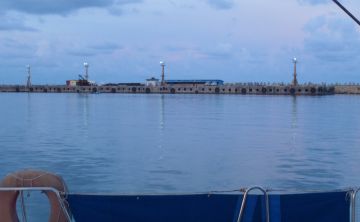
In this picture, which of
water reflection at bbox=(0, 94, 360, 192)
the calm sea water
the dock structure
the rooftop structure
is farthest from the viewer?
the rooftop structure

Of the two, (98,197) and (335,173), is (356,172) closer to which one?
(335,173)

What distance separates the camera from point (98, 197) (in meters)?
6.54

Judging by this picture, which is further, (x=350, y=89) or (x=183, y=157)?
(x=350, y=89)

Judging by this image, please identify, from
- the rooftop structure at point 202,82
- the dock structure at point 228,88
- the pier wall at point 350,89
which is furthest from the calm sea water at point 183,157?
the pier wall at point 350,89

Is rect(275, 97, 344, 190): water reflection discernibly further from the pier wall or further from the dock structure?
the pier wall

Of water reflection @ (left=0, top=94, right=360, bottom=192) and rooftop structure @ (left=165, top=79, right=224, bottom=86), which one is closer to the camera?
water reflection @ (left=0, top=94, right=360, bottom=192)

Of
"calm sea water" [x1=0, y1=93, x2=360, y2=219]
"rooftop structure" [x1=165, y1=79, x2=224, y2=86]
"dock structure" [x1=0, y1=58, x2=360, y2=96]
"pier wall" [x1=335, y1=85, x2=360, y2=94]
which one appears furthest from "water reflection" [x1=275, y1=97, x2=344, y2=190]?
"pier wall" [x1=335, y1=85, x2=360, y2=94]

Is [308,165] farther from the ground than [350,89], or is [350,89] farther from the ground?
[350,89]

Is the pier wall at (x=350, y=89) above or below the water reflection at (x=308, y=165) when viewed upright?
above

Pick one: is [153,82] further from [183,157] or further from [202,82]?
[183,157]

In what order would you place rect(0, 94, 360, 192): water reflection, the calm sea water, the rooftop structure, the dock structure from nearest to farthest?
the calm sea water < rect(0, 94, 360, 192): water reflection < the dock structure < the rooftop structure

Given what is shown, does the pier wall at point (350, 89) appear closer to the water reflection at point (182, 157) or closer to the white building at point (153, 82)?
the white building at point (153, 82)

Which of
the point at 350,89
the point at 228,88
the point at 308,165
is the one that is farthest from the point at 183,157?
the point at 350,89

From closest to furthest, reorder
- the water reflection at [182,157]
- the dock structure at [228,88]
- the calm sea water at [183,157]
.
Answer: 1. the calm sea water at [183,157]
2. the water reflection at [182,157]
3. the dock structure at [228,88]
